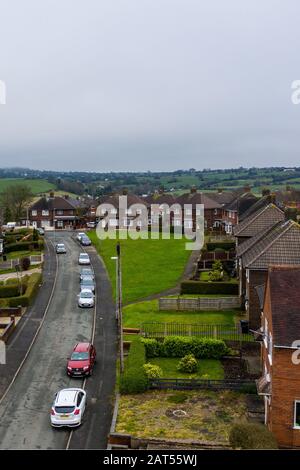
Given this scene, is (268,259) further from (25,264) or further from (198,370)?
(25,264)

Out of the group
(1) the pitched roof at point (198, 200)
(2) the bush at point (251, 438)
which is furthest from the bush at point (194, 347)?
(1) the pitched roof at point (198, 200)

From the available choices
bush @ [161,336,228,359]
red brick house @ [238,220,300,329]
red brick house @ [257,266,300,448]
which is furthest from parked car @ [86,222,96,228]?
red brick house @ [257,266,300,448]

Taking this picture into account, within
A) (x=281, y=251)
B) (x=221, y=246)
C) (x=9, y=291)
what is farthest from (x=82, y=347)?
(x=221, y=246)

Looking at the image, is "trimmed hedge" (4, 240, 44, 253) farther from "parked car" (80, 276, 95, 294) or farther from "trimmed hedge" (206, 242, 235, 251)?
"trimmed hedge" (206, 242, 235, 251)

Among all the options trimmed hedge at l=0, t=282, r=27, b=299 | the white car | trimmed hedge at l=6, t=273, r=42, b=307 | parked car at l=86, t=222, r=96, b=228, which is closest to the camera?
the white car

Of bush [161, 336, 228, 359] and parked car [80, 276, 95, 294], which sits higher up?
parked car [80, 276, 95, 294]
